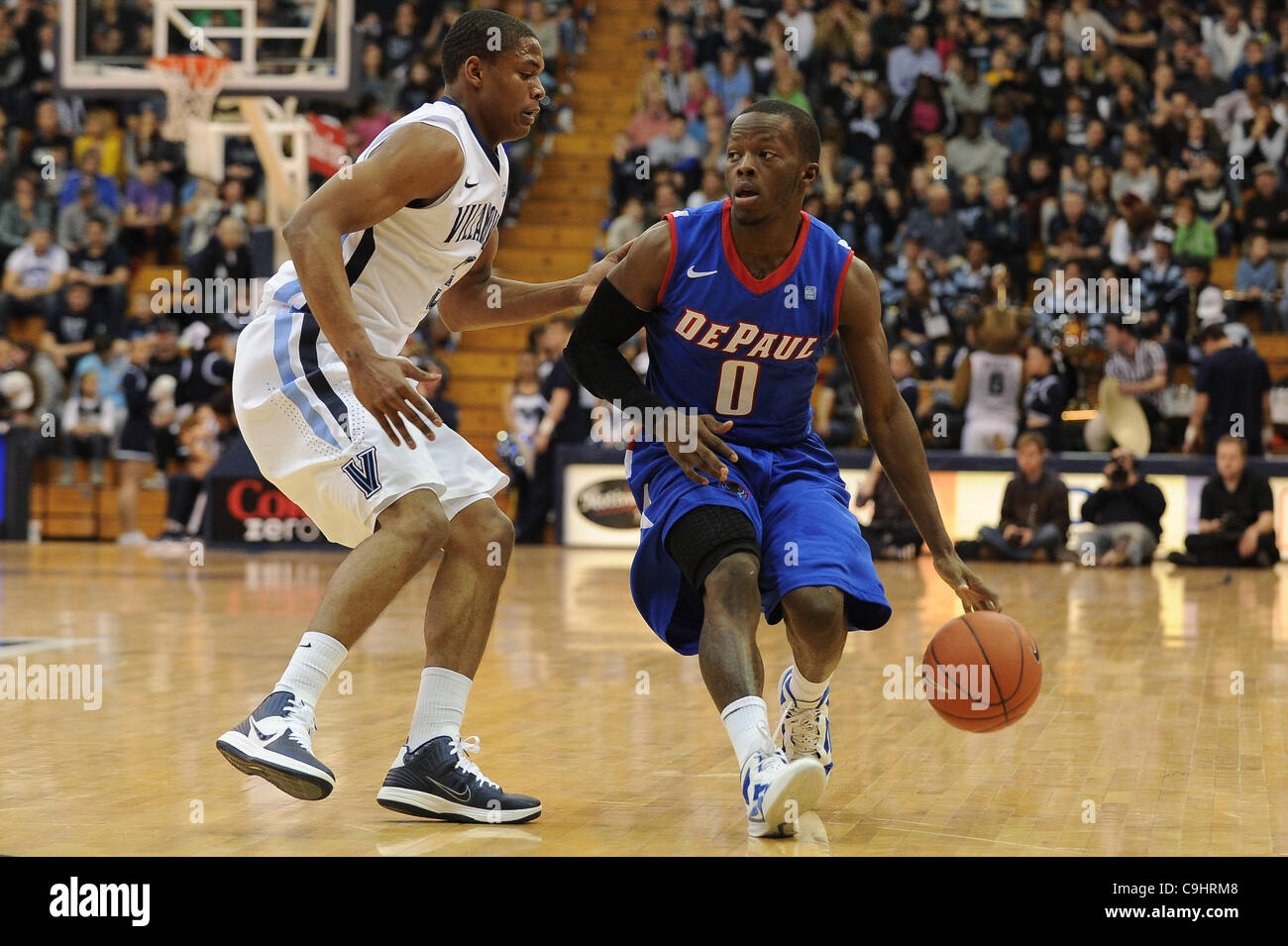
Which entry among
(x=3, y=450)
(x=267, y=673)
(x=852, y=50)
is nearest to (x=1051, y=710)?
(x=267, y=673)

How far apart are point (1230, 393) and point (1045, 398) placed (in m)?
1.54

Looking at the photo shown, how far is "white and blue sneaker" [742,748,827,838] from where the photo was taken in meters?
3.68

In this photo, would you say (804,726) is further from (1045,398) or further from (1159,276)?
(1159,276)

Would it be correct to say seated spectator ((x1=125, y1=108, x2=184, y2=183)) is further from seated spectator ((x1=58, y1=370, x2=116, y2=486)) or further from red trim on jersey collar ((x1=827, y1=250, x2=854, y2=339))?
red trim on jersey collar ((x1=827, y1=250, x2=854, y2=339))

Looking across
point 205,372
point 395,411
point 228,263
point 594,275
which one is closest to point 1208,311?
point 205,372

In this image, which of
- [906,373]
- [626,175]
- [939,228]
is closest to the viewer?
[906,373]

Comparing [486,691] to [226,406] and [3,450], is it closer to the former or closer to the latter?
[226,406]

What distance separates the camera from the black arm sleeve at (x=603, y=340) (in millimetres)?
4398

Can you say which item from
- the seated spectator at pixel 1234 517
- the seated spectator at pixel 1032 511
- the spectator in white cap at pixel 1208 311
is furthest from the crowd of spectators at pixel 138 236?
the spectator in white cap at pixel 1208 311

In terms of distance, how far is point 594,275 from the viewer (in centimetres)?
486

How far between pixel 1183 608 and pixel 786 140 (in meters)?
6.82

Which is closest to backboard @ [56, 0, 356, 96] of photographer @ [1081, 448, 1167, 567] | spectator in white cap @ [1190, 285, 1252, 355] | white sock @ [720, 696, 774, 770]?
photographer @ [1081, 448, 1167, 567]

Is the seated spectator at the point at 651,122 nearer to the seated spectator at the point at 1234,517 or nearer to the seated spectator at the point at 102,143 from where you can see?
the seated spectator at the point at 102,143

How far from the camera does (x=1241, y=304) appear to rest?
1523 centimetres
